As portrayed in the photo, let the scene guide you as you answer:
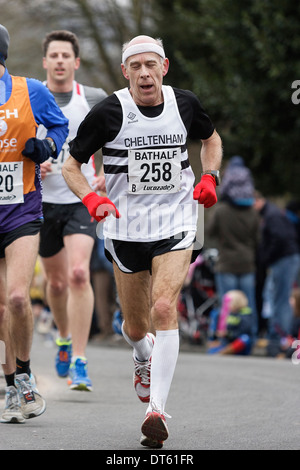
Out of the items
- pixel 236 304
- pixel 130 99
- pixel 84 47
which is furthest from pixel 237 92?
pixel 130 99

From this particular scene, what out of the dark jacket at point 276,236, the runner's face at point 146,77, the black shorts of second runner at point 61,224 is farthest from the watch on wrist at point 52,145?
the dark jacket at point 276,236

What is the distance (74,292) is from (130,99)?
2542mm

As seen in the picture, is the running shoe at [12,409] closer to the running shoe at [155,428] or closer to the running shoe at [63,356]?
the running shoe at [155,428]

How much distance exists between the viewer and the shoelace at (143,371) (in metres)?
7.01

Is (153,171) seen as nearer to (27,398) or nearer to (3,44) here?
(3,44)

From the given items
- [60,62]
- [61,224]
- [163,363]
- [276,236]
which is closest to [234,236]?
[276,236]

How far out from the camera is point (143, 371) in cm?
704

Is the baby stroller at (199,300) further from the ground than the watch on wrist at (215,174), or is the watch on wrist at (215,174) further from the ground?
the watch on wrist at (215,174)

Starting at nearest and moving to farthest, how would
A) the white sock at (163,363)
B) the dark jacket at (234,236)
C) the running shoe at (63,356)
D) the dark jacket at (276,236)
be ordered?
the white sock at (163,363), the running shoe at (63,356), the dark jacket at (234,236), the dark jacket at (276,236)

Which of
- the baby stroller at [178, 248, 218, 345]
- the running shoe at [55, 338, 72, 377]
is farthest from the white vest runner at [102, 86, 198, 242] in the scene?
the baby stroller at [178, 248, 218, 345]

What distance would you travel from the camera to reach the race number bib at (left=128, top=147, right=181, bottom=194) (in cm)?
650

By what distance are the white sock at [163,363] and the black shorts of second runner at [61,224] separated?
2.71 meters

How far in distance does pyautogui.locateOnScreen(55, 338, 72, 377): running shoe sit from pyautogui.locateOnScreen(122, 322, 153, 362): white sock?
7.41ft

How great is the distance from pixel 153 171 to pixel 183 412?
80.9 inches
